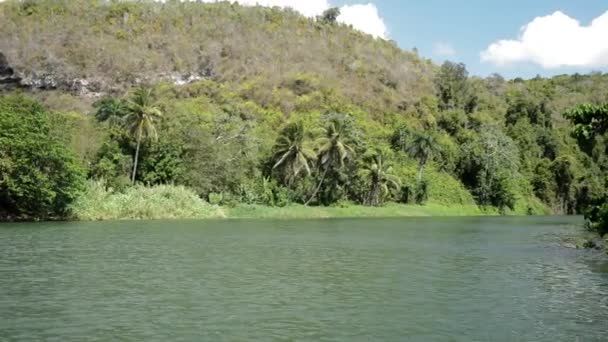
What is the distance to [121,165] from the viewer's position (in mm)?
80438

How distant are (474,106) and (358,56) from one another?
31924 millimetres

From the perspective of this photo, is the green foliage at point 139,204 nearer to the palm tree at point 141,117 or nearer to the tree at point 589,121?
the palm tree at point 141,117

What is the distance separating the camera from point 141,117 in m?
77.9

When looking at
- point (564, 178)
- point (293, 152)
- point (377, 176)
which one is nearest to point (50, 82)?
point (293, 152)

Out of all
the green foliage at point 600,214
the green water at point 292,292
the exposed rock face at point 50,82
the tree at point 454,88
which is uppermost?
the tree at point 454,88

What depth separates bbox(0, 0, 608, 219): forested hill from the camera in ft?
288

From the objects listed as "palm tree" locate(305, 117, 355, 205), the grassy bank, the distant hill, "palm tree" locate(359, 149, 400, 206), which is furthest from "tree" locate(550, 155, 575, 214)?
"palm tree" locate(305, 117, 355, 205)

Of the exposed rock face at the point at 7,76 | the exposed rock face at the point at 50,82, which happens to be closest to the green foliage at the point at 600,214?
the exposed rock face at the point at 50,82

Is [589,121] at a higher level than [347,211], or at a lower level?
higher

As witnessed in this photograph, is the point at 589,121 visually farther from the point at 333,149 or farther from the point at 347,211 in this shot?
the point at 347,211

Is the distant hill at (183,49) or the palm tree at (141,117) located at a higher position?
the distant hill at (183,49)

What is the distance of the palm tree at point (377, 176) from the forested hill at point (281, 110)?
242mm

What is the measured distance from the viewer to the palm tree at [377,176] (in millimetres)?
101375

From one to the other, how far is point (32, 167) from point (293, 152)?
3874 cm
